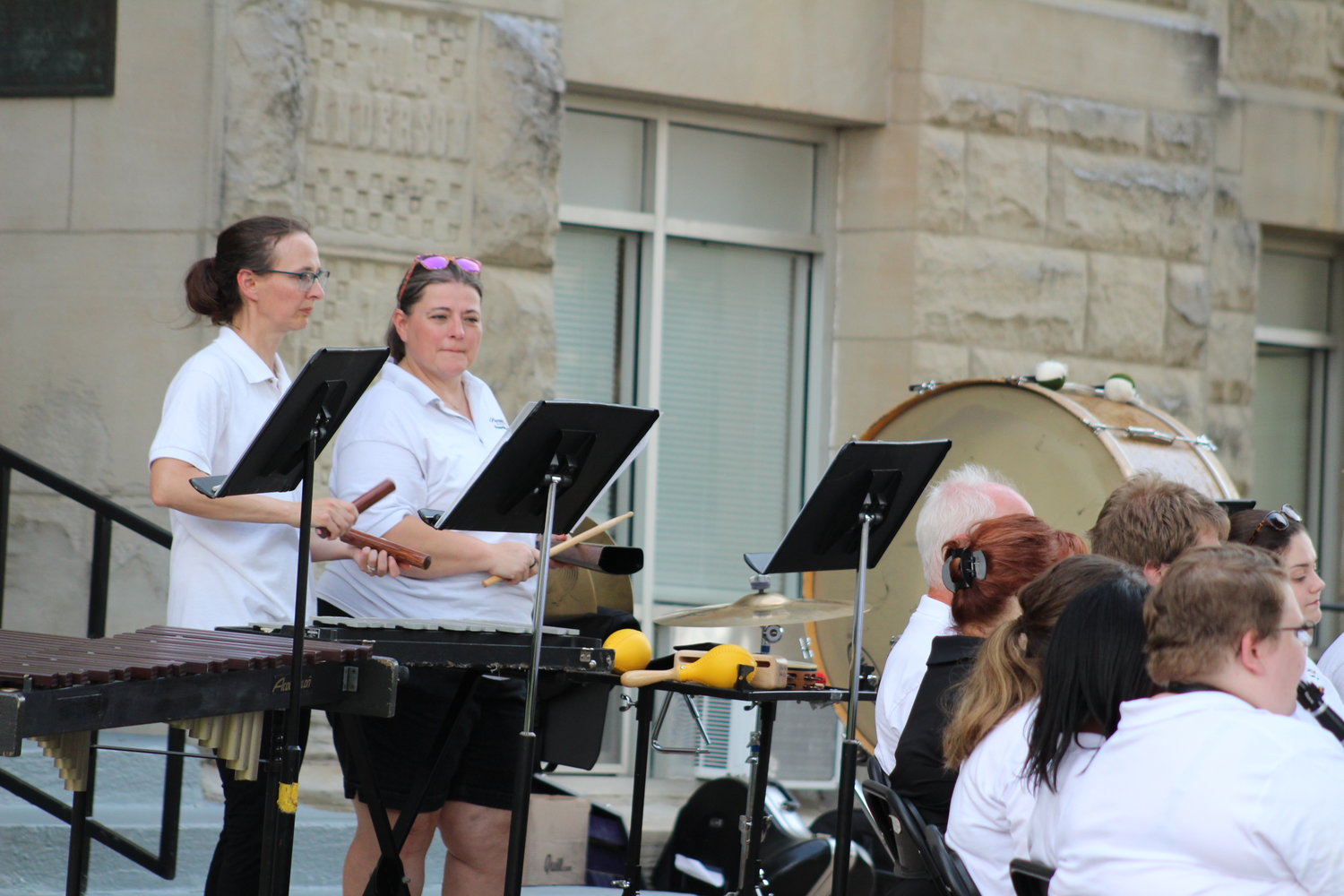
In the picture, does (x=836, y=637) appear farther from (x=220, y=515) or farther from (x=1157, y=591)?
(x=1157, y=591)

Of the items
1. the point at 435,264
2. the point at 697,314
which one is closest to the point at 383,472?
the point at 435,264

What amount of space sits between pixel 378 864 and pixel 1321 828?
7.68 feet

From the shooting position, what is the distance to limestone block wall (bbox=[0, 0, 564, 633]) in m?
5.91

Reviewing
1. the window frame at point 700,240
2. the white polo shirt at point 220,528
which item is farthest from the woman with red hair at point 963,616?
the window frame at point 700,240

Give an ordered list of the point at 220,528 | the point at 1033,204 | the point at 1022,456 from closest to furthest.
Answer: the point at 220,528, the point at 1022,456, the point at 1033,204

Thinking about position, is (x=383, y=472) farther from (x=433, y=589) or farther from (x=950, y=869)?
(x=950, y=869)

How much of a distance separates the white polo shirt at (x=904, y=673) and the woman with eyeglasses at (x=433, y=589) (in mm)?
881


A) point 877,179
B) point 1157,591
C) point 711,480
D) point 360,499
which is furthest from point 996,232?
point 1157,591

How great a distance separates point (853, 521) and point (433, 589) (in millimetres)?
1012

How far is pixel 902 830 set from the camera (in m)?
3.34

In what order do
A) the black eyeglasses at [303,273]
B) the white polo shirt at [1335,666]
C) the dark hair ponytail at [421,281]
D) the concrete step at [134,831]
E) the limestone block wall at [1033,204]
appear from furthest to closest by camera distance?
the limestone block wall at [1033,204] < the concrete step at [134,831] < the white polo shirt at [1335,666] < the dark hair ponytail at [421,281] < the black eyeglasses at [303,273]

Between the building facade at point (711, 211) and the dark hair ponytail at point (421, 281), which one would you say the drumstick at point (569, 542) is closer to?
the dark hair ponytail at point (421, 281)

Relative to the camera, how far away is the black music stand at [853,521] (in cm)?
400

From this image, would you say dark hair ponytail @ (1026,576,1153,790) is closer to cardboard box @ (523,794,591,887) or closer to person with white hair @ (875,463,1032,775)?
person with white hair @ (875,463,1032,775)
